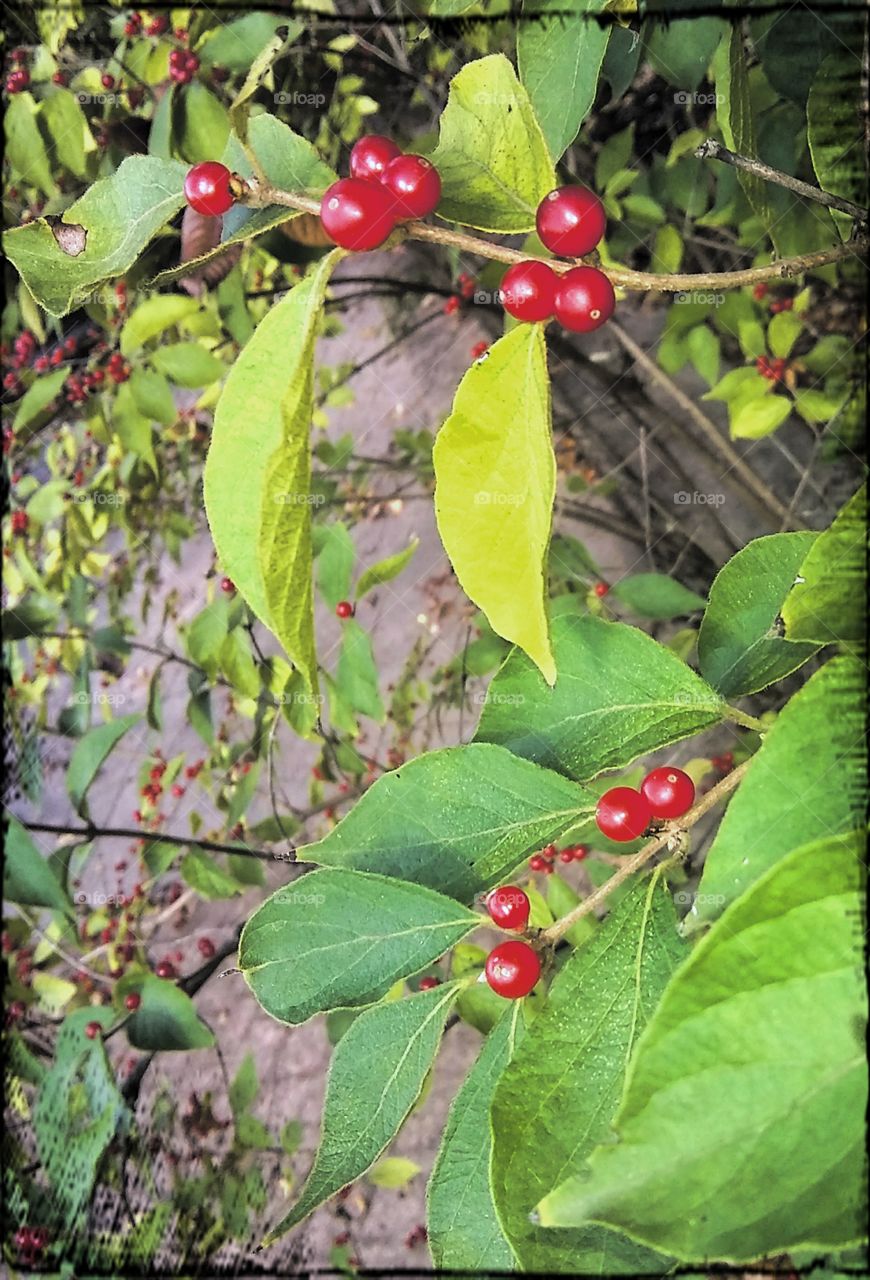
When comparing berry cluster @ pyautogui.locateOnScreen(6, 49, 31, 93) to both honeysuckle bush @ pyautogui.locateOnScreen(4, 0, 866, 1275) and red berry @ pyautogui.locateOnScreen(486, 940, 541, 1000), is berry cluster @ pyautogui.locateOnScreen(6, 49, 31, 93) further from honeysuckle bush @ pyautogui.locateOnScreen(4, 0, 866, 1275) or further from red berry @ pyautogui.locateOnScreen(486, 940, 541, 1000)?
red berry @ pyautogui.locateOnScreen(486, 940, 541, 1000)

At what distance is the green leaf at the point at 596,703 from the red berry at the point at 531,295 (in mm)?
200

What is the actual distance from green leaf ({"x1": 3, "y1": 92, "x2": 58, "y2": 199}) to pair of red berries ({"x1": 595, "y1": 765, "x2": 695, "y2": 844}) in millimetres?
1248

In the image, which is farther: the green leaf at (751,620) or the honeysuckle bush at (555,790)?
the green leaf at (751,620)

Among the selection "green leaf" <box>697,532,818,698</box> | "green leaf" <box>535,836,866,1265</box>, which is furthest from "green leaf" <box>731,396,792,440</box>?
"green leaf" <box>535,836,866,1265</box>

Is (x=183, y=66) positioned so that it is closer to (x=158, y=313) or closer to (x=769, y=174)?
(x=158, y=313)

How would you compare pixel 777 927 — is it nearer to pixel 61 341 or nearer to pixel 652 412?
pixel 61 341

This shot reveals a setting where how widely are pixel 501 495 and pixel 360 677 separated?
1076 mm

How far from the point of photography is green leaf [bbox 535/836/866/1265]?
0.30 m

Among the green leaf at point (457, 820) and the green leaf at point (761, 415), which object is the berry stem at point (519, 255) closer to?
the green leaf at point (457, 820)

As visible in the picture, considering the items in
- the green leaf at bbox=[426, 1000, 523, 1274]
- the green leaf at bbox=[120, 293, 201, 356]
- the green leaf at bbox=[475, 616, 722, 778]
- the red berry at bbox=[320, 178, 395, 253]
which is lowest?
the green leaf at bbox=[426, 1000, 523, 1274]

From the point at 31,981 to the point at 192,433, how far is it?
132 cm

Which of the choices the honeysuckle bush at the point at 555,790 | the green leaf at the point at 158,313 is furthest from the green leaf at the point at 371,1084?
the green leaf at the point at 158,313

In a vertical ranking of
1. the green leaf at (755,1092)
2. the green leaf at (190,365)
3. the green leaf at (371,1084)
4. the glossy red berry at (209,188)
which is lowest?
the green leaf at (190,365)

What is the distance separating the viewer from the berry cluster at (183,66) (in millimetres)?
1287
